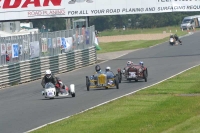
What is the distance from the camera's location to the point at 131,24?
106 metres

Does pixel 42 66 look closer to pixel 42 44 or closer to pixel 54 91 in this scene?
pixel 42 44

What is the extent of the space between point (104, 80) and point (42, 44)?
1040 cm

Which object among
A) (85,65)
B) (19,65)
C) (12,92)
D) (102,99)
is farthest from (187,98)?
(85,65)

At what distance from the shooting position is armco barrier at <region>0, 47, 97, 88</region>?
98.7ft

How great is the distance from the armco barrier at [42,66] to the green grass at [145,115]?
885 centimetres

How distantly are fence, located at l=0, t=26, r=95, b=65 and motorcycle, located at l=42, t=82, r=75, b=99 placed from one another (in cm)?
779

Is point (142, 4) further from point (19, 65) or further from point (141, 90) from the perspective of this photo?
point (141, 90)

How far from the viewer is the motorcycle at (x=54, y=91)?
73.2ft

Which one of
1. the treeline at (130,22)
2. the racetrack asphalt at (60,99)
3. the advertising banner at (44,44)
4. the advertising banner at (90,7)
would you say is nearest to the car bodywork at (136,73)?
the racetrack asphalt at (60,99)

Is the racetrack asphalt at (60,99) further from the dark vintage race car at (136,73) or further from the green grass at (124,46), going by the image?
the green grass at (124,46)

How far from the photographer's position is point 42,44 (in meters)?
34.7

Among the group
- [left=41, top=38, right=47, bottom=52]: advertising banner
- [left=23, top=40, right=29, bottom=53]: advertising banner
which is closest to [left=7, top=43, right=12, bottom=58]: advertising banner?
[left=23, top=40, right=29, bottom=53]: advertising banner

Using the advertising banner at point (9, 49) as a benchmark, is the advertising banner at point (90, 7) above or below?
above

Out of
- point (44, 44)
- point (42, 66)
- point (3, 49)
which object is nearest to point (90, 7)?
point (44, 44)
